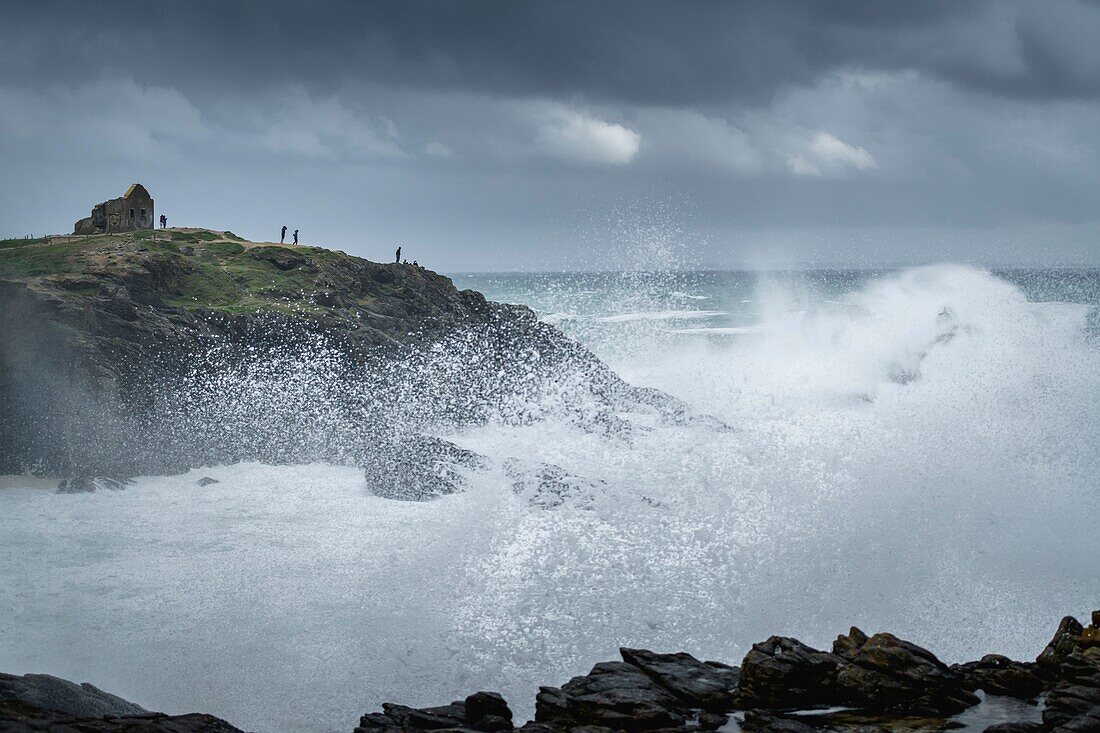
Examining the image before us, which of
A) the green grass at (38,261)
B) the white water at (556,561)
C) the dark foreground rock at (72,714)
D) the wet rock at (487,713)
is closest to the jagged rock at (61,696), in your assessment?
the dark foreground rock at (72,714)

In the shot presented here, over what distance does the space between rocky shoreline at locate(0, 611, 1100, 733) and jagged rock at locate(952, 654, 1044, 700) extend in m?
0.02

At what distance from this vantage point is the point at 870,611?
2323cm

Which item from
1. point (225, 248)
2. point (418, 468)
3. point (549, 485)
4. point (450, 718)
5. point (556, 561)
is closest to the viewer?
point (450, 718)

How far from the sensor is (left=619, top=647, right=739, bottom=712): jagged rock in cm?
1488

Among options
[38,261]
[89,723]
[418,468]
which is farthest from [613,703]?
[38,261]

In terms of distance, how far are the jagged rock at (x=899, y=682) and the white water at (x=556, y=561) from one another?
22.0 feet

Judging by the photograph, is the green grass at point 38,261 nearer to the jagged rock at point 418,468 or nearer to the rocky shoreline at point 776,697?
the jagged rock at point 418,468

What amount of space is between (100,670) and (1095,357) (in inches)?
1963

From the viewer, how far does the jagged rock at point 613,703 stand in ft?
45.8

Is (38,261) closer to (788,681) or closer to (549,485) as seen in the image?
(549,485)

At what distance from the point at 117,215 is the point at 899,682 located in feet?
174

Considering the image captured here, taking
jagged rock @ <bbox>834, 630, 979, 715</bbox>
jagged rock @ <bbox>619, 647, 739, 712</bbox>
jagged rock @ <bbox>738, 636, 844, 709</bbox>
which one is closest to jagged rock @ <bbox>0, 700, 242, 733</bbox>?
jagged rock @ <bbox>619, 647, 739, 712</bbox>

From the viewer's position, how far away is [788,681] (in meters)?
14.9

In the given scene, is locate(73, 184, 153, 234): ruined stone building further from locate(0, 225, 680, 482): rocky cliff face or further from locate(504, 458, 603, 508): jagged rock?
locate(504, 458, 603, 508): jagged rock
